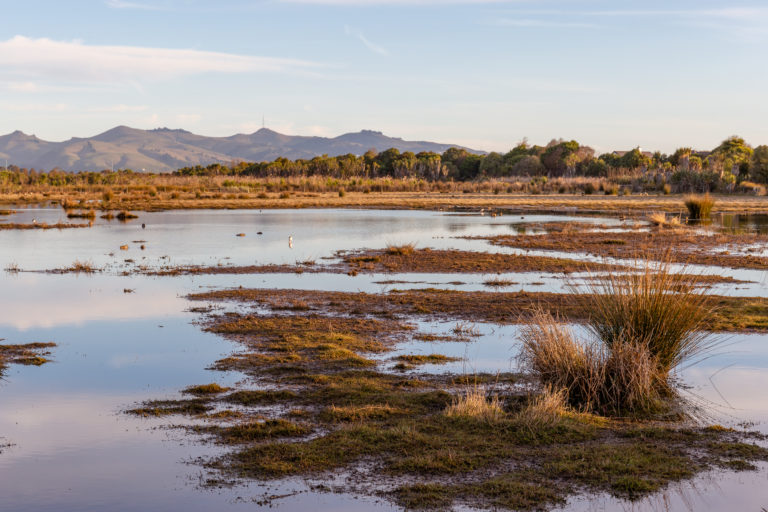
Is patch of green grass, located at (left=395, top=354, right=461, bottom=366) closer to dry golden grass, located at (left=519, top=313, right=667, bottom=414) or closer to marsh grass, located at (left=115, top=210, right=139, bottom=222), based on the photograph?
dry golden grass, located at (left=519, top=313, right=667, bottom=414)

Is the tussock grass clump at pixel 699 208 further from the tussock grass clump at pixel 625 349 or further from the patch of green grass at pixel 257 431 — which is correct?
the patch of green grass at pixel 257 431

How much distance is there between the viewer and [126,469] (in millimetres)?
6863

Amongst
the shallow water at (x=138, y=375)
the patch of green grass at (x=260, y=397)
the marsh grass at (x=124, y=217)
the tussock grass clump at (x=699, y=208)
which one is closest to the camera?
the shallow water at (x=138, y=375)

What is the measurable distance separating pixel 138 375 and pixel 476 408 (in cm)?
478

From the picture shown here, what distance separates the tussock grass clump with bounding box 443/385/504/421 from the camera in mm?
7758

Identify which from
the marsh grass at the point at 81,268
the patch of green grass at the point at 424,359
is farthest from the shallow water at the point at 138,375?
the marsh grass at the point at 81,268

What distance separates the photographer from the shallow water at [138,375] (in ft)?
20.7

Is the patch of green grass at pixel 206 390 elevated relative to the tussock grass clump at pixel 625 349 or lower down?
lower down

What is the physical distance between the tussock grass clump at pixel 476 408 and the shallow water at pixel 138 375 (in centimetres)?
182

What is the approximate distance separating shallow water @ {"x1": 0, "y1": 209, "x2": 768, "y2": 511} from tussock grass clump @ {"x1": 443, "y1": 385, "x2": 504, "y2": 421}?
1819 millimetres

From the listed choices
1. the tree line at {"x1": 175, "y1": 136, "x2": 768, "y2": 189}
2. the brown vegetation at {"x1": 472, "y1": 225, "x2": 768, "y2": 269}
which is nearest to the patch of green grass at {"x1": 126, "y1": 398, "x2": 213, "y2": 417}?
the brown vegetation at {"x1": 472, "y1": 225, "x2": 768, "y2": 269}

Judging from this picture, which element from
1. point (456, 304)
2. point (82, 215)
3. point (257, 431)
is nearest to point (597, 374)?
point (257, 431)

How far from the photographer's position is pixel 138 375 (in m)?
10.1

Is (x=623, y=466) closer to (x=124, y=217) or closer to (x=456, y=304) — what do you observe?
(x=456, y=304)
